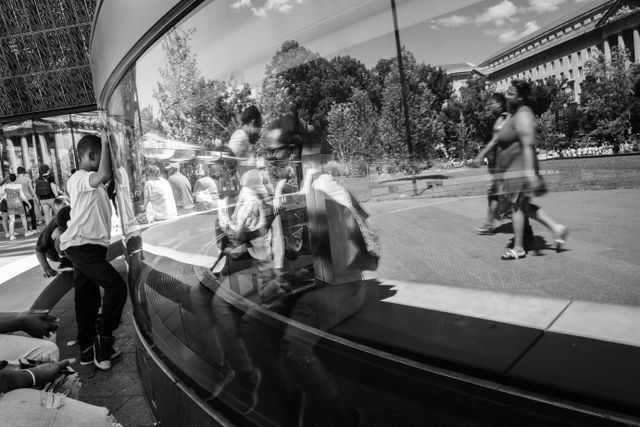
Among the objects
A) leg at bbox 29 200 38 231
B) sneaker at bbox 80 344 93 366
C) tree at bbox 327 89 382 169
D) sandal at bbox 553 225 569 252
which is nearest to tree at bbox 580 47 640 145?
sandal at bbox 553 225 569 252

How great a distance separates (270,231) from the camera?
291 centimetres

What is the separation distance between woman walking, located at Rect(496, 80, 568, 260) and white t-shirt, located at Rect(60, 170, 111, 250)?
10.1 ft

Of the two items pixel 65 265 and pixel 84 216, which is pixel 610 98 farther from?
pixel 65 265

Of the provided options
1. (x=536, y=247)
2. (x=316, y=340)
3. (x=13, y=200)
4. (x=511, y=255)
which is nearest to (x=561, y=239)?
(x=536, y=247)

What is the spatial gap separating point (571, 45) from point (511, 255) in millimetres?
787

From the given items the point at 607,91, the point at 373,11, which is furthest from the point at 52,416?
the point at 607,91

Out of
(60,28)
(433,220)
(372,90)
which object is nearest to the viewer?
(372,90)

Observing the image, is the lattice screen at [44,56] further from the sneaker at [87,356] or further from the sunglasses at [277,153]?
the sunglasses at [277,153]

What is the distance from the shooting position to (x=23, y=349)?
8.20ft

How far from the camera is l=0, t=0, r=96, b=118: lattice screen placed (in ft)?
57.6

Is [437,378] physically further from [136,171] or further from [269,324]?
[136,171]

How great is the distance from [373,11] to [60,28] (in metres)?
20.1

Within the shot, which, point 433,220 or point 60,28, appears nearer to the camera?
point 433,220

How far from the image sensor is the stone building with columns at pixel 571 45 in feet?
4.21
